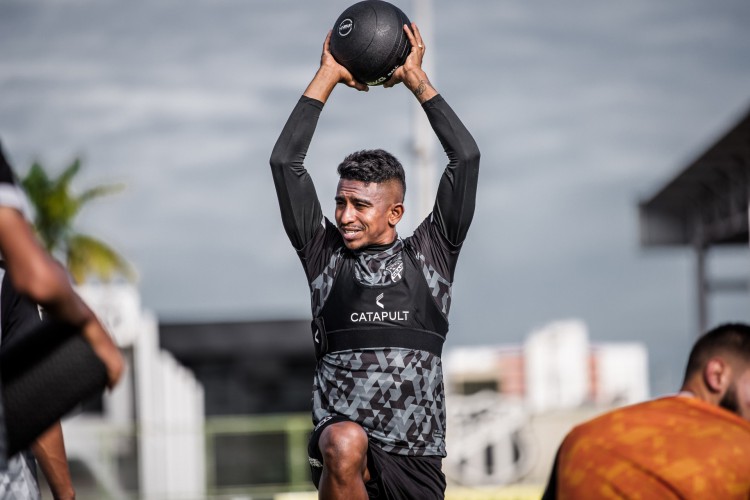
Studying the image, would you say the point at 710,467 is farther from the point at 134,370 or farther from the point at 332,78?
the point at 134,370

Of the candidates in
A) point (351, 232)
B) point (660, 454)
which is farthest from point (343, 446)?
point (660, 454)

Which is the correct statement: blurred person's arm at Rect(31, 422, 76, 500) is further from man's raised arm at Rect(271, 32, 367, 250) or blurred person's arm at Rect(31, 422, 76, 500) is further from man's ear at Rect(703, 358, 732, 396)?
man's ear at Rect(703, 358, 732, 396)

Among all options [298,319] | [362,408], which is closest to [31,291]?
[362,408]

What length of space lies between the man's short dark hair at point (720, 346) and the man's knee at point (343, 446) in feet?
5.45

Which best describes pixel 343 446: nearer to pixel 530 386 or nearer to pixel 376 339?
pixel 376 339

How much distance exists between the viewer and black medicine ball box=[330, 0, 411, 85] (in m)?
5.52

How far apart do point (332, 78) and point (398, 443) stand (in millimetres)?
1642

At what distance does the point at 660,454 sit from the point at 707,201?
20.3 meters

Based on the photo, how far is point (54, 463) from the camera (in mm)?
4902

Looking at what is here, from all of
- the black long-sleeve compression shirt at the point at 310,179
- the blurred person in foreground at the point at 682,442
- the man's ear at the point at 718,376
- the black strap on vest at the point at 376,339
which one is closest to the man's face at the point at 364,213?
the black long-sleeve compression shirt at the point at 310,179

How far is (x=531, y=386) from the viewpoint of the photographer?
205 ft

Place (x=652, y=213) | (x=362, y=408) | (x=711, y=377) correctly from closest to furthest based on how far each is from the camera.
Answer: (x=711, y=377), (x=362, y=408), (x=652, y=213)

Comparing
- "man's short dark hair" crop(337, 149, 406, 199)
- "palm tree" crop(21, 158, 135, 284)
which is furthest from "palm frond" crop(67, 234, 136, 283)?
"man's short dark hair" crop(337, 149, 406, 199)

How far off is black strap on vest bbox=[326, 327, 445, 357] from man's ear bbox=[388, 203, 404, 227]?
1.75 ft
